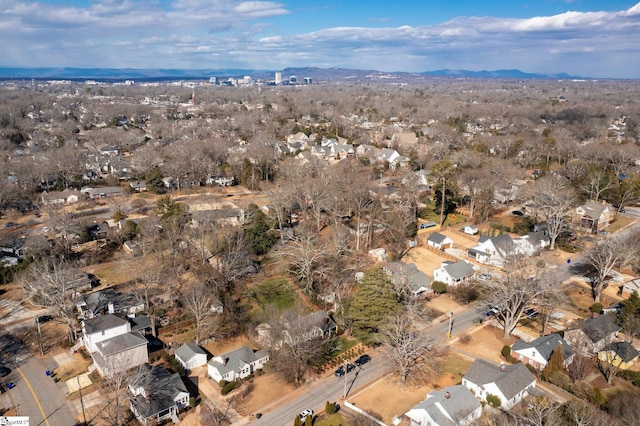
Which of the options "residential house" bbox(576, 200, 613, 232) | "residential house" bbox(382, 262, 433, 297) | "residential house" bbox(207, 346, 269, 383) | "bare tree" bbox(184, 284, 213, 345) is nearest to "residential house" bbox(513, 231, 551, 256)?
"residential house" bbox(576, 200, 613, 232)

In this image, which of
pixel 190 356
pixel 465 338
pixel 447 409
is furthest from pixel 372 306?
pixel 190 356

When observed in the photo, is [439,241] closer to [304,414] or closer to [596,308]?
[596,308]

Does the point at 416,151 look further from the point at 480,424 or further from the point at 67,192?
the point at 480,424

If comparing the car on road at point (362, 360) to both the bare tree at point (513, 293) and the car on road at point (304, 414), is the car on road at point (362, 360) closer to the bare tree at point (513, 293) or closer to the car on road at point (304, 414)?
the car on road at point (304, 414)

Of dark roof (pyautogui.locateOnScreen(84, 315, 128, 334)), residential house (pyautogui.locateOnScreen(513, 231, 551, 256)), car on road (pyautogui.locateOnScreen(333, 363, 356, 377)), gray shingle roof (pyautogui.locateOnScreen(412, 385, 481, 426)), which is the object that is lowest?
car on road (pyautogui.locateOnScreen(333, 363, 356, 377))

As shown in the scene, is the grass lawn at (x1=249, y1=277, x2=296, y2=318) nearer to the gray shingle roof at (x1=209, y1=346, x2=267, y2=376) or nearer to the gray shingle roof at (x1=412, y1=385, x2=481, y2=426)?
the gray shingle roof at (x1=209, y1=346, x2=267, y2=376)

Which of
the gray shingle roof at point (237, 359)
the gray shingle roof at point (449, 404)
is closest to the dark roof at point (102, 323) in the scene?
the gray shingle roof at point (237, 359)

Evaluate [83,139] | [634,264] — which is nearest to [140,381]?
[634,264]
